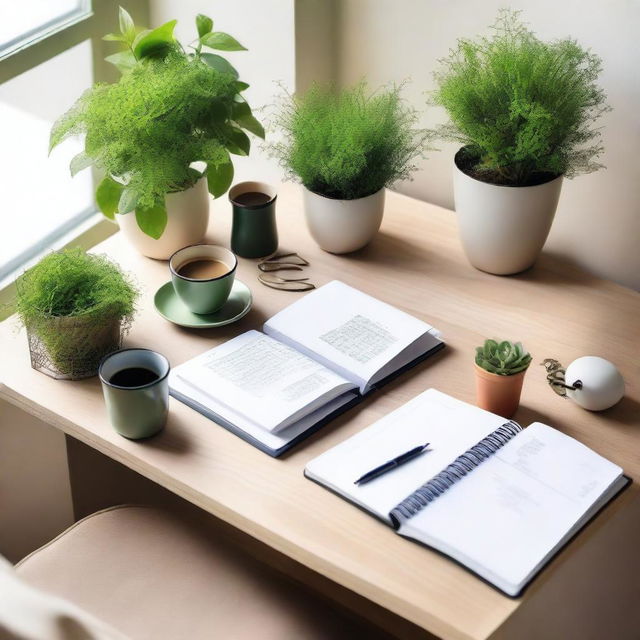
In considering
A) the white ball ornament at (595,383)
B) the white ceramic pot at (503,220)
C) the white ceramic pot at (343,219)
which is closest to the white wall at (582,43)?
the white ceramic pot at (503,220)

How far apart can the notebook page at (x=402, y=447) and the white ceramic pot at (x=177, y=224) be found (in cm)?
50

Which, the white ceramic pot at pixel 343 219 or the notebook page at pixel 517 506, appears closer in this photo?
the notebook page at pixel 517 506

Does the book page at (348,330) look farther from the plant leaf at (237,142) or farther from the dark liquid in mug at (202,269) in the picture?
the plant leaf at (237,142)

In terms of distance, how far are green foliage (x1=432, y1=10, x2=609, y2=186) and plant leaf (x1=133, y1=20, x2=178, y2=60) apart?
1.41ft

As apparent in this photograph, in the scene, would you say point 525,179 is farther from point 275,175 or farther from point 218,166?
point 275,175

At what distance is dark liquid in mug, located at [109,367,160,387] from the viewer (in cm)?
126

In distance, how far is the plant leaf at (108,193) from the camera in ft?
4.86

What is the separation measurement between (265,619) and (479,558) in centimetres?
37

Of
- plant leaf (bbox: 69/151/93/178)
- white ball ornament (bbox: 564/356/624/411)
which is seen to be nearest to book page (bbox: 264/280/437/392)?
white ball ornament (bbox: 564/356/624/411)

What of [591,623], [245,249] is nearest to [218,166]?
[245,249]

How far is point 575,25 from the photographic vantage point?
1.51 metres

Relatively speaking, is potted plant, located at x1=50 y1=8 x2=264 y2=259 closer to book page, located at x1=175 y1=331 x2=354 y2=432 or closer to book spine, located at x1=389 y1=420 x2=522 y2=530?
book page, located at x1=175 y1=331 x2=354 y2=432

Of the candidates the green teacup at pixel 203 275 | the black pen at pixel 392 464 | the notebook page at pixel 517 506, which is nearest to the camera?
the notebook page at pixel 517 506

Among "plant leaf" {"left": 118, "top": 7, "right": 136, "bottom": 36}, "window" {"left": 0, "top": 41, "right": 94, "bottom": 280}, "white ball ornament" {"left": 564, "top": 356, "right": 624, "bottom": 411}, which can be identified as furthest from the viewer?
"window" {"left": 0, "top": 41, "right": 94, "bottom": 280}
